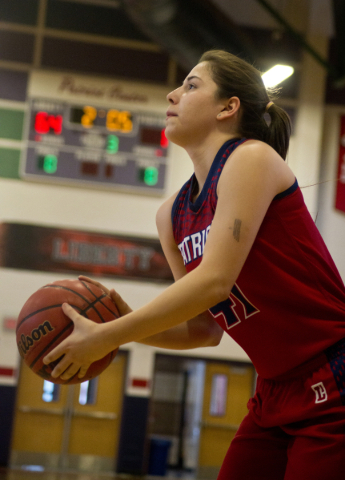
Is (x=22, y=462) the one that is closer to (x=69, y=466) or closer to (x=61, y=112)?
(x=69, y=466)

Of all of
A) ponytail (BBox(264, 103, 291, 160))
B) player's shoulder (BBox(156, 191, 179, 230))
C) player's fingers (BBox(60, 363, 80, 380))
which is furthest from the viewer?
player's shoulder (BBox(156, 191, 179, 230))

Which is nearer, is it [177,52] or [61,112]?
[177,52]

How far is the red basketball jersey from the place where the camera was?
135 centimetres

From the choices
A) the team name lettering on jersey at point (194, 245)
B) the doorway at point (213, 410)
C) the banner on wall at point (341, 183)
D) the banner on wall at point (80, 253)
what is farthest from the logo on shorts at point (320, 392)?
the banner on wall at point (341, 183)

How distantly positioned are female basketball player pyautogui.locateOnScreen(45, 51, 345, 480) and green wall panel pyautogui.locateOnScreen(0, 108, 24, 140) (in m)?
7.24

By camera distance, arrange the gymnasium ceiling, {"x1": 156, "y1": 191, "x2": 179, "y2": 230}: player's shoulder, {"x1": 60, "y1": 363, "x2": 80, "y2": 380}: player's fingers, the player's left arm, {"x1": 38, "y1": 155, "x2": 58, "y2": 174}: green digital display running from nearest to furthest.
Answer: the player's left arm → {"x1": 60, "y1": 363, "x2": 80, "y2": 380}: player's fingers → {"x1": 156, "y1": 191, "x2": 179, "y2": 230}: player's shoulder → the gymnasium ceiling → {"x1": 38, "y1": 155, "x2": 58, "y2": 174}: green digital display

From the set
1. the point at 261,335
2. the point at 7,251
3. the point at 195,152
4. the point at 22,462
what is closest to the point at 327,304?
the point at 261,335

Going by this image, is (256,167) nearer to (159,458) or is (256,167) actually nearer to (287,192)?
(287,192)

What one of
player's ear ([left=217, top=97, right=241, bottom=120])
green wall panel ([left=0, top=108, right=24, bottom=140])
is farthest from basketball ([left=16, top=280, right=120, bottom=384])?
green wall panel ([left=0, top=108, right=24, bottom=140])

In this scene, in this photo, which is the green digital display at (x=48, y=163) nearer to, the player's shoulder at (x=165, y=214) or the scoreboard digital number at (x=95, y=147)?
the scoreboard digital number at (x=95, y=147)

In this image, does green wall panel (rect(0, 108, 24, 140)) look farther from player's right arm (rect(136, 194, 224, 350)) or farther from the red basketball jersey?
the red basketball jersey

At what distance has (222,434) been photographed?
344 inches

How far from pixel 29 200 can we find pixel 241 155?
24.3 ft

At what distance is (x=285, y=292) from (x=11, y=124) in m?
7.74
